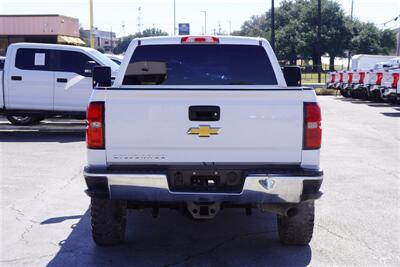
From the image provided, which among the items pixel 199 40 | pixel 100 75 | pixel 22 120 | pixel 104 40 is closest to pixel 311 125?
pixel 199 40

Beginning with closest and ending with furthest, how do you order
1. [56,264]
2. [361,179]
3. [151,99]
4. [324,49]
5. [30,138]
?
[151,99] < [56,264] < [361,179] < [30,138] < [324,49]

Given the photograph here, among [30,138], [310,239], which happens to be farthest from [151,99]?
[30,138]

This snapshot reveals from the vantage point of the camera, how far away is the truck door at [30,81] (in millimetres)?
12961

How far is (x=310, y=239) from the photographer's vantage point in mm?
5117

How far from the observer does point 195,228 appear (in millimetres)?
5789

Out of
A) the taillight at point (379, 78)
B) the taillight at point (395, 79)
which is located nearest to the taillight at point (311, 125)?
the taillight at point (395, 79)

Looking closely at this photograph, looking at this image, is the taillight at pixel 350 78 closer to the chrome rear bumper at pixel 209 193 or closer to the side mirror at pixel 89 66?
the side mirror at pixel 89 66

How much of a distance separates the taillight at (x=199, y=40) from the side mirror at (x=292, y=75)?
94 centimetres

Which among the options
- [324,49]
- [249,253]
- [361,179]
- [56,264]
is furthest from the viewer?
[324,49]

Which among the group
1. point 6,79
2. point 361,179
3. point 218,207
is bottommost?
point 361,179

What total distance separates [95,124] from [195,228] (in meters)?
1.95

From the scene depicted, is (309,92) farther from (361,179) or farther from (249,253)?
(361,179)

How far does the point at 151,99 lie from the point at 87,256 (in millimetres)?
1595

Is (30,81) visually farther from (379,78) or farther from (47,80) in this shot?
(379,78)
